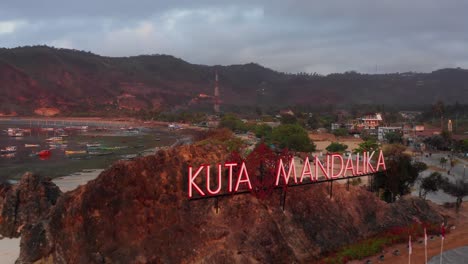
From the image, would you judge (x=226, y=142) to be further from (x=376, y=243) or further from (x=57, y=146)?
(x=57, y=146)

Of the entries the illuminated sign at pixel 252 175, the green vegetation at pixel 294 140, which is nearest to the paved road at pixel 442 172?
the green vegetation at pixel 294 140

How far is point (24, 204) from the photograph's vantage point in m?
38.7

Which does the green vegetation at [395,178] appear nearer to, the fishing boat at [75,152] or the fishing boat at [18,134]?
the fishing boat at [75,152]

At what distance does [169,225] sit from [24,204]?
20782mm

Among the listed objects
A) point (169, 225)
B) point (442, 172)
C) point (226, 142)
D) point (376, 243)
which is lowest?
point (442, 172)

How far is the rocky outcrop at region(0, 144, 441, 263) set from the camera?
78.9 feet

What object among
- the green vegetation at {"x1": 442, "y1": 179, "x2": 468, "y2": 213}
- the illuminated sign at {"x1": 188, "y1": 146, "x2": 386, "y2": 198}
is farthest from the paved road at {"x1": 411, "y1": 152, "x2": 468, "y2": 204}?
the illuminated sign at {"x1": 188, "y1": 146, "x2": 386, "y2": 198}

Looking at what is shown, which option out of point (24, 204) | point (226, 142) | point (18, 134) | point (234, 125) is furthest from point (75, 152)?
point (24, 204)

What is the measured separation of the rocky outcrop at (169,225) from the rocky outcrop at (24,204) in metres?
→ 10.5

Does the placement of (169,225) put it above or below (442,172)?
above

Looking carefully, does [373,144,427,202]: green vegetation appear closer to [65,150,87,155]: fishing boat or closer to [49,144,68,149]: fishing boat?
[65,150,87,155]: fishing boat

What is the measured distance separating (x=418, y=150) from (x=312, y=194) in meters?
91.3

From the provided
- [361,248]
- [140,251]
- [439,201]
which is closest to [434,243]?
[361,248]

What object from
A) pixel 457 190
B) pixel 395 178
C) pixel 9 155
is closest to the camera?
pixel 395 178
